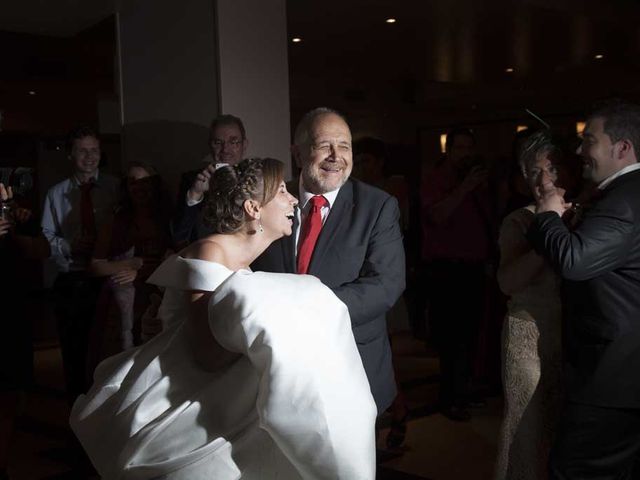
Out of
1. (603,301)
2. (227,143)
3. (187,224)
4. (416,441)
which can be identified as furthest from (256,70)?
(603,301)

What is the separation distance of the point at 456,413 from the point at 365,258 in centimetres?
260

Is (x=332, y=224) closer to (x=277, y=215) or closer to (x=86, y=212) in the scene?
(x=277, y=215)

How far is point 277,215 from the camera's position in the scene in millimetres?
2061

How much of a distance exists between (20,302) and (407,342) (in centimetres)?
462

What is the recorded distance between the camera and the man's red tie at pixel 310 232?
2.63m

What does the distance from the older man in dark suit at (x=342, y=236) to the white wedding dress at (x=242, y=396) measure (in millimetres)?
747

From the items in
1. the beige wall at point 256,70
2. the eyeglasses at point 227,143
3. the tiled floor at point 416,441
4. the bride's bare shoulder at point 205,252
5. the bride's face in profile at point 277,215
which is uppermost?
the beige wall at point 256,70

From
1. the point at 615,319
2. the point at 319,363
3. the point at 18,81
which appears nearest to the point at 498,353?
the point at 615,319

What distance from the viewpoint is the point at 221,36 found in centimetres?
408

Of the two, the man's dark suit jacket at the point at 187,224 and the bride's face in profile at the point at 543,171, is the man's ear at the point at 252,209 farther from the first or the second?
the man's dark suit jacket at the point at 187,224

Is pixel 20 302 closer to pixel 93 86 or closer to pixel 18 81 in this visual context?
pixel 93 86

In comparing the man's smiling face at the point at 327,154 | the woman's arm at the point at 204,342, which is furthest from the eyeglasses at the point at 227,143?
the woman's arm at the point at 204,342

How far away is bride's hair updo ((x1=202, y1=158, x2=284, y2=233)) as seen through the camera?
6.61ft

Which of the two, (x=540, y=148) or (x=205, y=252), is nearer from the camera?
(x=205, y=252)
